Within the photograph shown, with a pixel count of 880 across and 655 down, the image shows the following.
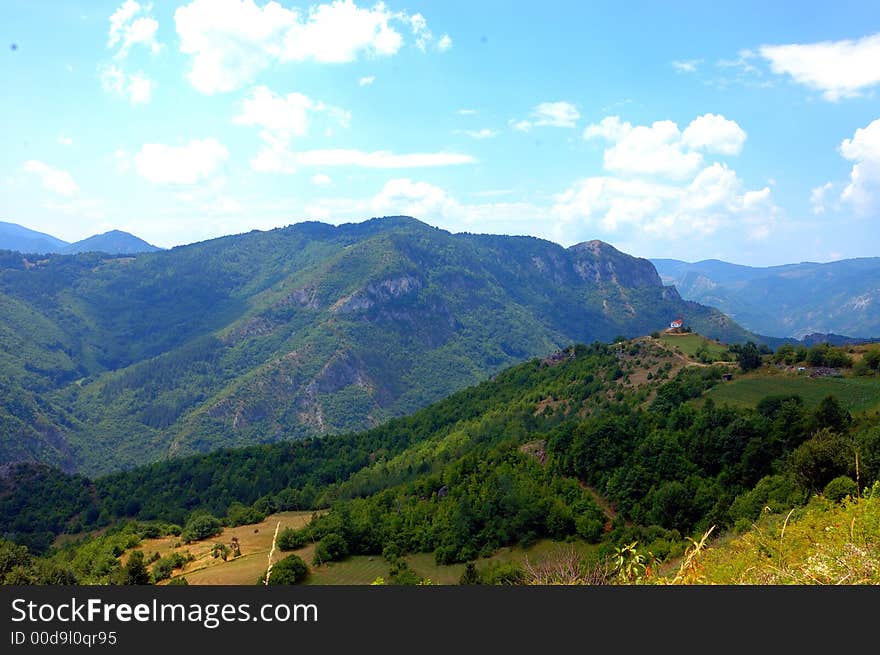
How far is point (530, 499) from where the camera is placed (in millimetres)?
55781

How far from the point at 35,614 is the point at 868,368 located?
77.7m

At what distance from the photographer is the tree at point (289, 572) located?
161 ft

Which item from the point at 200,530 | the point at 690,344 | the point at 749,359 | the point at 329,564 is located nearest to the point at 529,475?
the point at 329,564

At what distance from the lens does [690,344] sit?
98.2 metres

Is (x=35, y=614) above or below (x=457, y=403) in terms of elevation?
above

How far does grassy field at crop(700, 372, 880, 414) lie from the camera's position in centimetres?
5703

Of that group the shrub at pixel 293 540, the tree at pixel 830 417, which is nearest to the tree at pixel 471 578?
the shrub at pixel 293 540

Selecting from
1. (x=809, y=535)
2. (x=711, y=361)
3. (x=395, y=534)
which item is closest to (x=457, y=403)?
(x=711, y=361)

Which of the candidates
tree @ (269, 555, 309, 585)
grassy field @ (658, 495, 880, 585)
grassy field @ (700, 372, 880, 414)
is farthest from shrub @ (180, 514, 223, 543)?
grassy field @ (658, 495, 880, 585)

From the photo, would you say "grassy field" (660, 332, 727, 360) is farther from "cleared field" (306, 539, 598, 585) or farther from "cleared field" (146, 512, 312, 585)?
"cleared field" (146, 512, 312, 585)

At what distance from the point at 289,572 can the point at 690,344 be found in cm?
7572

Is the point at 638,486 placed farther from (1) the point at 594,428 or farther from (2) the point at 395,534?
(2) the point at 395,534

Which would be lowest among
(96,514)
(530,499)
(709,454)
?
(96,514)

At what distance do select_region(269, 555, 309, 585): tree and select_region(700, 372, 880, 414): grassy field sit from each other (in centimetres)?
4741
